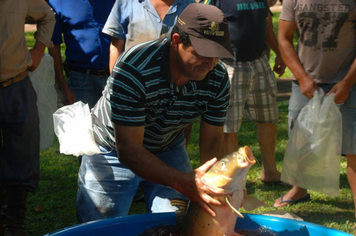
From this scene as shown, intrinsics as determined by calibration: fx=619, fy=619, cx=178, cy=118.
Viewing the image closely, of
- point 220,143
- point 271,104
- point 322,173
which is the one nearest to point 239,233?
point 220,143

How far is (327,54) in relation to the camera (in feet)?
15.9

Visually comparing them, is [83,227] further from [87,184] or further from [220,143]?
[220,143]

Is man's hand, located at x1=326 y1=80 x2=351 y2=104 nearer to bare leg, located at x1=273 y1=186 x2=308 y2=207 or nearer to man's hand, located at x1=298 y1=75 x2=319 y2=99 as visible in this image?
man's hand, located at x1=298 y1=75 x2=319 y2=99

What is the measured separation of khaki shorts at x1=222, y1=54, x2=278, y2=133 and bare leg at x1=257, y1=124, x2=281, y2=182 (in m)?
0.10

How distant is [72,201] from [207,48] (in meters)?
3.06

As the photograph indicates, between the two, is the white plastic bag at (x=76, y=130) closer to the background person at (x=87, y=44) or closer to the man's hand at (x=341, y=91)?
the background person at (x=87, y=44)

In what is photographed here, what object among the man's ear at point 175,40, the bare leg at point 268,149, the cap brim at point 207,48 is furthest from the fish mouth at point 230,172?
the bare leg at point 268,149

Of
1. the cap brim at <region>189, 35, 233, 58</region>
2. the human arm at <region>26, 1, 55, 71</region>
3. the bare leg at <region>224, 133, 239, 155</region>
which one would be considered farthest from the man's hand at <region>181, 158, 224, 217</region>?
the bare leg at <region>224, 133, 239, 155</region>

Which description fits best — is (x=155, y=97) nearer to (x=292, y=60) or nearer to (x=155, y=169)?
(x=155, y=169)

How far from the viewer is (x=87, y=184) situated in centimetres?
363

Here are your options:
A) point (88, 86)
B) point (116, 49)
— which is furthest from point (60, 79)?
point (116, 49)

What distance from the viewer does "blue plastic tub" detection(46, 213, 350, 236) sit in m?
3.09

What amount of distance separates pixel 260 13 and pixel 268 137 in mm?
1175

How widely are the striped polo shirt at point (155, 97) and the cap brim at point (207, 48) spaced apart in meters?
0.26
